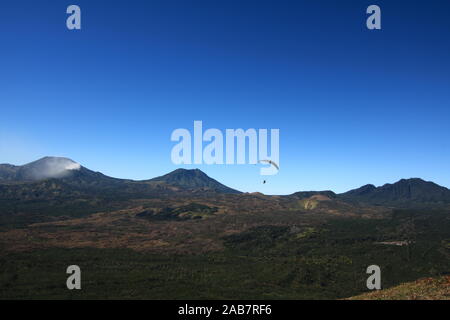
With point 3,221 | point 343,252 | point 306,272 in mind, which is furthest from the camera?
point 3,221

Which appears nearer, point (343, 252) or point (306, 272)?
point (306, 272)

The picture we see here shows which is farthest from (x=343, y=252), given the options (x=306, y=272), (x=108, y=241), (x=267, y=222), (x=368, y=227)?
(x=108, y=241)

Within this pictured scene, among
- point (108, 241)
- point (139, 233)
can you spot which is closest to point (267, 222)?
point (139, 233)
